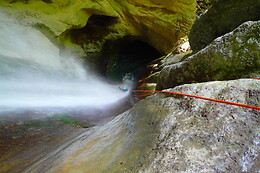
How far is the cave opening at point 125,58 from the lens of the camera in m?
10.3

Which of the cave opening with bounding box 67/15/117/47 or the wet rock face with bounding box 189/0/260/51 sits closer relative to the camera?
the wet rock face with bounding box 189/0/260/51

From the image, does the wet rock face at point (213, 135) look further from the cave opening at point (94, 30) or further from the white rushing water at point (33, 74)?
the cave opening at point (94, 30)

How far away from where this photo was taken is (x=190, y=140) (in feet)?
3.84

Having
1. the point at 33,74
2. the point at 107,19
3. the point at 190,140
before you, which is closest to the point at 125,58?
the point at 107,19

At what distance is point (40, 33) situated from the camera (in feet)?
21.1

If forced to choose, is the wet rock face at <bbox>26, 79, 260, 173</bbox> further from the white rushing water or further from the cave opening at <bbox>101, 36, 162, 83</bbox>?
the cave opening at <bbox>101, 36, 162, 83</bbox>

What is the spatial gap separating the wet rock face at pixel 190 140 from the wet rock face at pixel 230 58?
0.62m

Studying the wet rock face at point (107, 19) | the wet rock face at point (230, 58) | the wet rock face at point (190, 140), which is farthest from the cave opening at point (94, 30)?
the wet rock face at point (190, 140)

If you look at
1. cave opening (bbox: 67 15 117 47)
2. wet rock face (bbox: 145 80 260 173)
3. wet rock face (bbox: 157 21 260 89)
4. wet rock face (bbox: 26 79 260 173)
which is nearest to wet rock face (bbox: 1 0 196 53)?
cave opening (bbox: 67 15 117 47)

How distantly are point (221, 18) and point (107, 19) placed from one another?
271 inches

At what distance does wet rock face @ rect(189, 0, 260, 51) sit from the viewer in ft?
8.81

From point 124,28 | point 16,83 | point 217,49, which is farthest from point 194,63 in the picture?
point 124,28

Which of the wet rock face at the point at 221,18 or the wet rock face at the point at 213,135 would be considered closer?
the wet rock face at the point at 213,135

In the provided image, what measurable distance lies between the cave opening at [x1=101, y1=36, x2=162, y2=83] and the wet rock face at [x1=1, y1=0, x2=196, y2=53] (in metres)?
1.09
